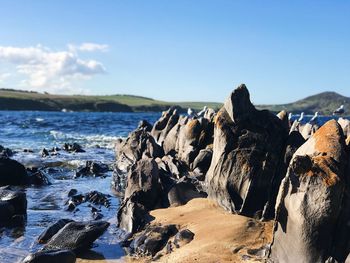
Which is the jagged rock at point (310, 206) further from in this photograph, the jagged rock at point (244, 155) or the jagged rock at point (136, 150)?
the jagged rock at point (136, 150)

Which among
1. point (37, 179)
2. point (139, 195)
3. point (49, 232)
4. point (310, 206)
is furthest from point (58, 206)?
point (310, 206)

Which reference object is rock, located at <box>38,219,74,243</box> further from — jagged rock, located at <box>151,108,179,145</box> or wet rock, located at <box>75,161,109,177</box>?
jagged rock, located at <box>151,108,179,145</box>

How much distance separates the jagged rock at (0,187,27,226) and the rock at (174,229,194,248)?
240 inches

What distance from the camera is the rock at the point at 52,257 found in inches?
433

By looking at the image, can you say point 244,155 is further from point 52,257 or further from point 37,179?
point 37,179

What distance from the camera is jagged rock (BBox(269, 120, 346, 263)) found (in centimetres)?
912

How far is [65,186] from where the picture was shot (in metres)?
23.6

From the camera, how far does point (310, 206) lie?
30.2 ft

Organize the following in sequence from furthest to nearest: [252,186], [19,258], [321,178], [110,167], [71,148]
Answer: [71,148]
[110,167]
[252,186]
[19,258]
[321,178]

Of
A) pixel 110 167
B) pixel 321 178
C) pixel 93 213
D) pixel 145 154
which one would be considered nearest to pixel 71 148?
pixel 110 167

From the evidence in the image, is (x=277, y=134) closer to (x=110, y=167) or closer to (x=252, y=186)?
(x=252, y=186)

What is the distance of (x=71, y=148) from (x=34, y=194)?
2030 centimetres

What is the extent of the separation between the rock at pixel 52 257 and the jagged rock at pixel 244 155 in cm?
441

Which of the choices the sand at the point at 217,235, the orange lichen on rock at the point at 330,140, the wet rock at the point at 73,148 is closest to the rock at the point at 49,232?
the sand at the point at 217,235
